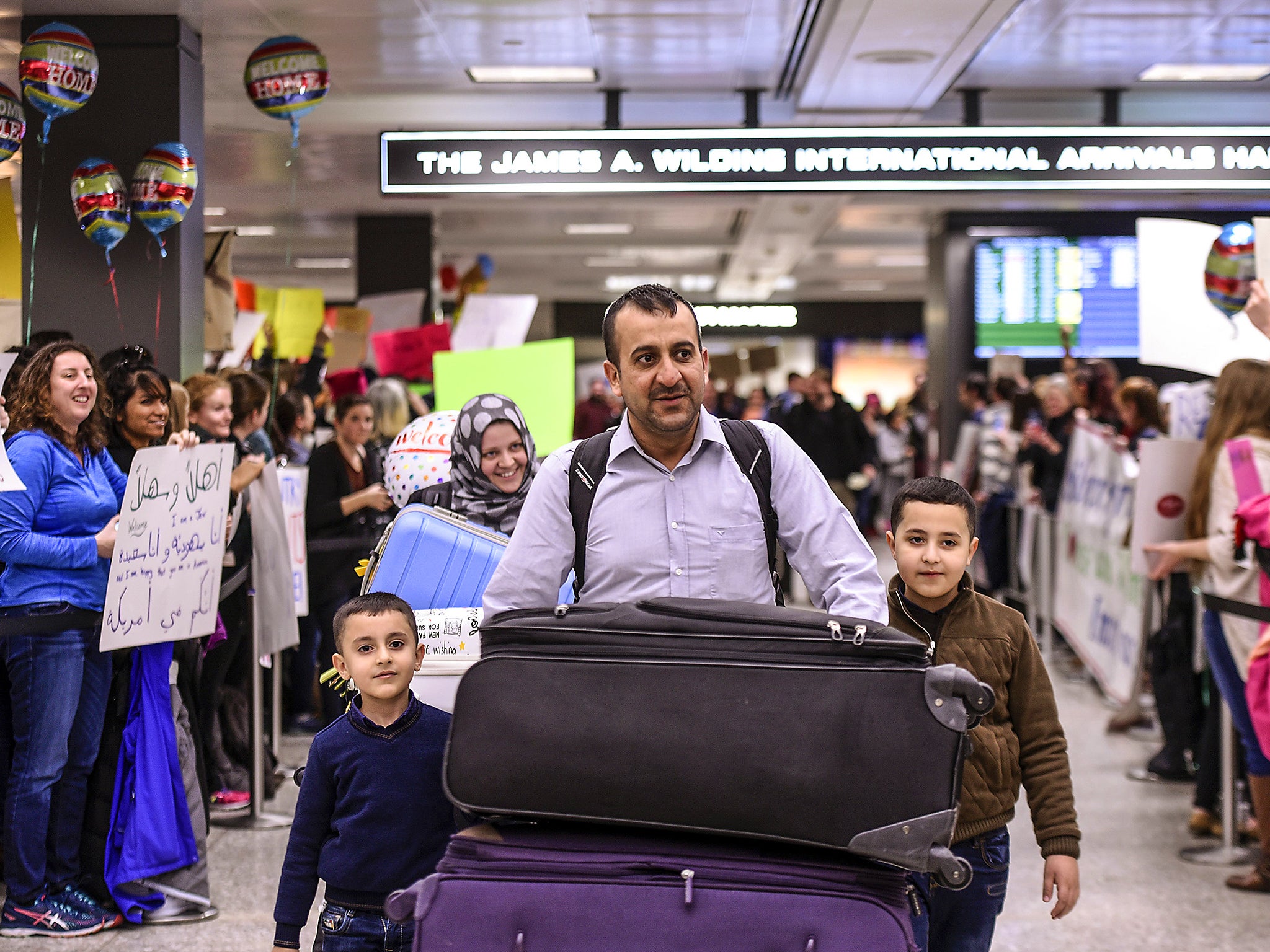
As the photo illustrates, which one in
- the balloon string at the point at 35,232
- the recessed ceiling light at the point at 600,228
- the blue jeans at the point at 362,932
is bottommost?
the blue jeans at the point at 362,932

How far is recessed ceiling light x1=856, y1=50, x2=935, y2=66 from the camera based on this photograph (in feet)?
20.6

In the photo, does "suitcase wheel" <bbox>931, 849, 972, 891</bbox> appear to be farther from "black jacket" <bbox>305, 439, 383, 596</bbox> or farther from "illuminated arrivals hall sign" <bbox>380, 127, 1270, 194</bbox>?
"black jacket" <bbox>305, 439, 383, 596</bbox>

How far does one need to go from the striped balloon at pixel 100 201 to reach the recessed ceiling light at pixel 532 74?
8.71 feet

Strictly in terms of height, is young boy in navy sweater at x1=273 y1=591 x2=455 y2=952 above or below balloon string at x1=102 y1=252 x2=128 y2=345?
below

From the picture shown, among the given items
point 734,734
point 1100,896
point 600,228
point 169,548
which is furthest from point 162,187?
point 600,228

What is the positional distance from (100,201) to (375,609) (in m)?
3.76

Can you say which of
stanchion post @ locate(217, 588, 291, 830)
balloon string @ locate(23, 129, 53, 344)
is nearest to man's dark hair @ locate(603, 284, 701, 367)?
stanchion post @ locate(217, 588, 291, 830)

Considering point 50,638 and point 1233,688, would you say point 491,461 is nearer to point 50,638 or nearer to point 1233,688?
point 50,638

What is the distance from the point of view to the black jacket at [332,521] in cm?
617

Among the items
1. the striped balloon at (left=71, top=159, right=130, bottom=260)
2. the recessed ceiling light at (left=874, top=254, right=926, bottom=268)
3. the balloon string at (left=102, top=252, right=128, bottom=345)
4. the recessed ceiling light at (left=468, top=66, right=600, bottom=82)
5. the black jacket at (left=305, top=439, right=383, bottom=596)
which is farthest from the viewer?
the recessed ceiling light at (left=874, top=254, right=926, bottom=268)

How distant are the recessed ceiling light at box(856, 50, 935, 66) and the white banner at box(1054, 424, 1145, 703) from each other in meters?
2.19

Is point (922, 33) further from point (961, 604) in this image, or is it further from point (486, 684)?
point (486, 684)

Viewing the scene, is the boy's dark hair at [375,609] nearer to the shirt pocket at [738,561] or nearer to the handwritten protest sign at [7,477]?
the shirt pocket at [738,561]

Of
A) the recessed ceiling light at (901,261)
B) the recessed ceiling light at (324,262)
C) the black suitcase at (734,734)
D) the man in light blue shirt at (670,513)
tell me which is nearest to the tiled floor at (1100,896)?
the man in light blue shirt at (670,513)
